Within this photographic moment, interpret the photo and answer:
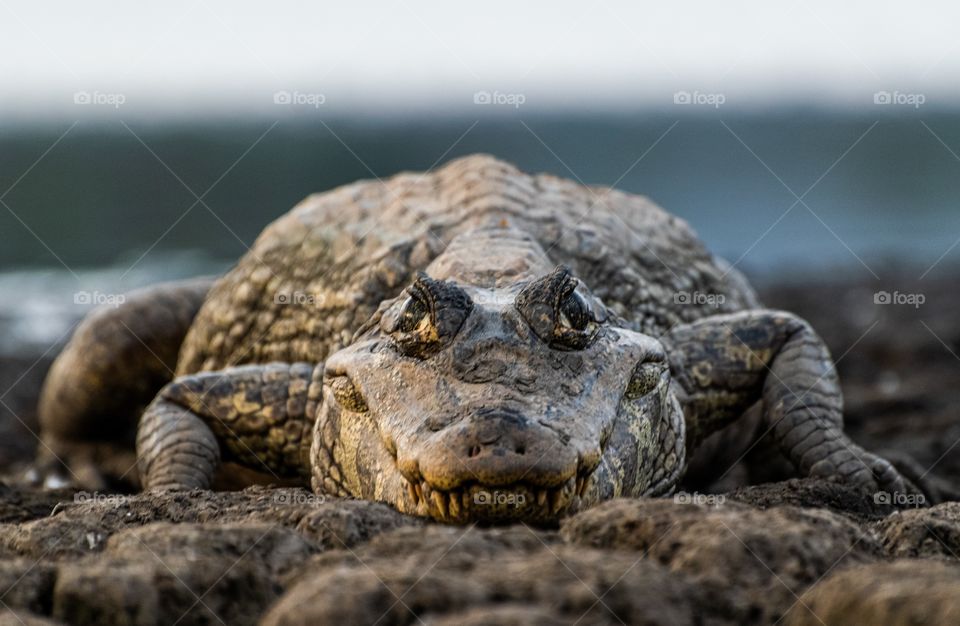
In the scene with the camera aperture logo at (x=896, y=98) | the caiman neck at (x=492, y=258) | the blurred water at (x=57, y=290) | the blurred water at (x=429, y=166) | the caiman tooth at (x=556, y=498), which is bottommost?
the blurred water at (x=57, y=290)

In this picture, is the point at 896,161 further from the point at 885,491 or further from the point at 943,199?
the point at 885,491

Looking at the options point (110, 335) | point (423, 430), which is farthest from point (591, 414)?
point (110, 335)

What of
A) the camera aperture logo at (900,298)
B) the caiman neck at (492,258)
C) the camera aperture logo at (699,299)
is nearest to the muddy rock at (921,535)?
the caiman neck at (492,258)

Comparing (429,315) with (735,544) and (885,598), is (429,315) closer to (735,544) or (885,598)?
(735,544)

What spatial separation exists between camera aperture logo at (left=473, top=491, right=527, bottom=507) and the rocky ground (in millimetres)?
178

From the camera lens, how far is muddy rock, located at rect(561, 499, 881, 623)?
2514 millimetres

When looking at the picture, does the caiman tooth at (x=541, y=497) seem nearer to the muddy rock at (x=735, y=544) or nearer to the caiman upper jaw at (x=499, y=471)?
the caiman upper jaw at (x=499, y=471)

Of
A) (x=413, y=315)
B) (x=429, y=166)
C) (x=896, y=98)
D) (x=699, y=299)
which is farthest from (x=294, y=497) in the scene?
(x=429, y=166)

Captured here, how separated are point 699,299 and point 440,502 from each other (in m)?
3.06

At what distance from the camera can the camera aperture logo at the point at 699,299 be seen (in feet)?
19.4

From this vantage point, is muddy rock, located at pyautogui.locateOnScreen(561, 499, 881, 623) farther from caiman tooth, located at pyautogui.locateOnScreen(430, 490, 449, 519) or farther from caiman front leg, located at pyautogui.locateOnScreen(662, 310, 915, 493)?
caiman front leg, located at pyautogui.locateOnScreen(662, 310, 915, 493)

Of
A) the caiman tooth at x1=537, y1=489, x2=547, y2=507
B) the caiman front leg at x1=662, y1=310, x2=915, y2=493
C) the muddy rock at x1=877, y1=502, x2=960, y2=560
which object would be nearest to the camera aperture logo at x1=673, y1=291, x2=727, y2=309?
the caiman front leg at x1=662, y1=310, x2=915, y2=493

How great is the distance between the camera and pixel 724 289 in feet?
21.1

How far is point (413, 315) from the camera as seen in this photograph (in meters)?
4.08
